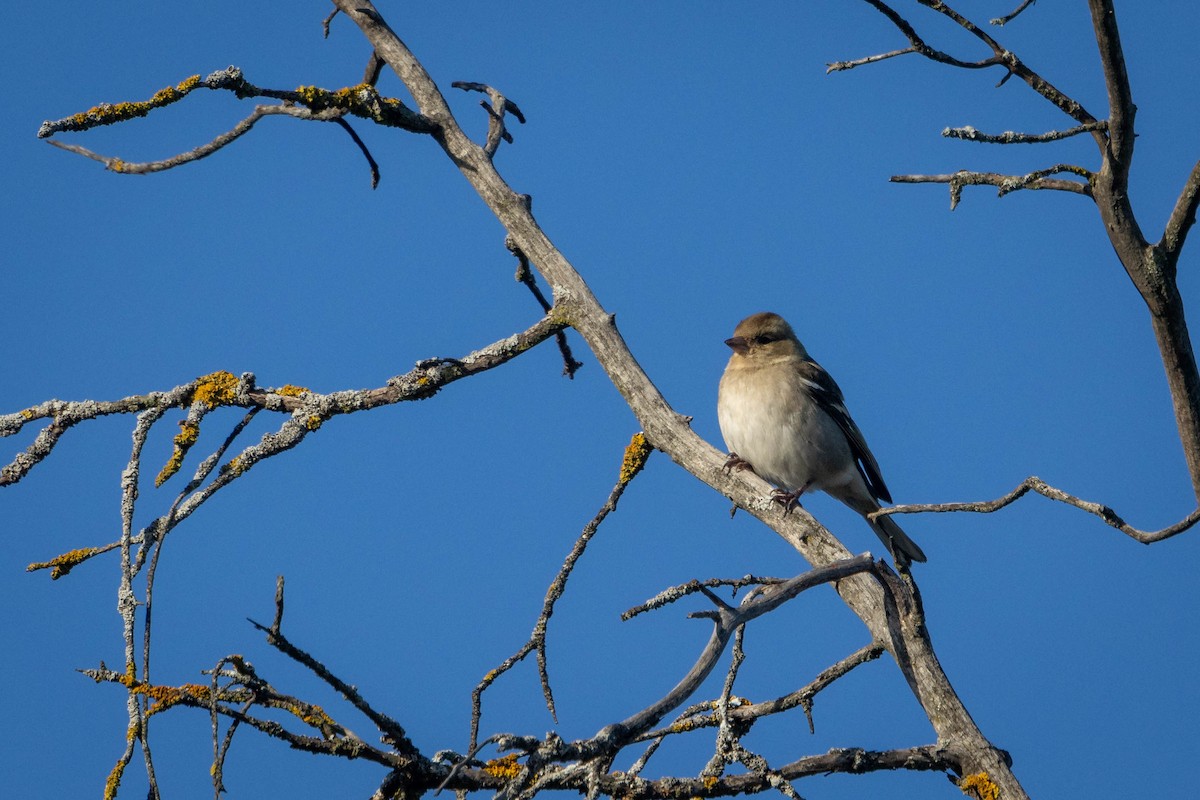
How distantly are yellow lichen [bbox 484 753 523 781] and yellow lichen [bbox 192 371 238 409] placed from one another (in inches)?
84.3

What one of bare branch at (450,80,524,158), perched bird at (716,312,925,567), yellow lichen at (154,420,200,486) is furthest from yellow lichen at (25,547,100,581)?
perched bird at (716,312,925,567)

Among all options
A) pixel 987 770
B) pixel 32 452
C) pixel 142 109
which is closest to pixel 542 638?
pixel 987 770

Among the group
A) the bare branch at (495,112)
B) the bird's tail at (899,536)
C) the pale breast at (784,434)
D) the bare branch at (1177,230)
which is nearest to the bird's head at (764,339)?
the pale breast at (784,434)

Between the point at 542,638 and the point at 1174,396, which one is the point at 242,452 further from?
the point at 1174,396

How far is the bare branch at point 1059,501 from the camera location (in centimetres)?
323

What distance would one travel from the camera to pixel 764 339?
8.46 meters

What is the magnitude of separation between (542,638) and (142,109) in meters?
2.89

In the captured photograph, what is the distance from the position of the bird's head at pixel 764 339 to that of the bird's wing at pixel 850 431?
0.31 m

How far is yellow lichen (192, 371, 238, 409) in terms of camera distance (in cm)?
528

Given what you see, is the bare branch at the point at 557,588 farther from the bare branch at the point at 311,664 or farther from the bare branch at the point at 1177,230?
the bare branch at the point at 1177,230

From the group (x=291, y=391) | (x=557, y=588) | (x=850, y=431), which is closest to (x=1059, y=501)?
(x=557, y=588)

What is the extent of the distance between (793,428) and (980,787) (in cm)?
363

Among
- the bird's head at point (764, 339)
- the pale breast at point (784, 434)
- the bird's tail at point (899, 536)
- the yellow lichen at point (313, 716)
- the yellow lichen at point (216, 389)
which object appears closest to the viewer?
the yellow lichen at point (313, 716)

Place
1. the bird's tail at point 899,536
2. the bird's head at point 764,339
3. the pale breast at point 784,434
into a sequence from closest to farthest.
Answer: the bird's tail at point 899,536
the pale breast at point 784,434
the bird's head at point 764,339
